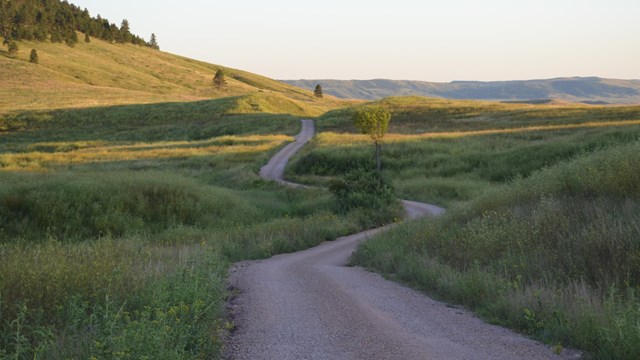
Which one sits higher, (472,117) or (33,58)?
(33,58)

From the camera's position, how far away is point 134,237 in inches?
595

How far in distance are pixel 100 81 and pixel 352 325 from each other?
133 meters

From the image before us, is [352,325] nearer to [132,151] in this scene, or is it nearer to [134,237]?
[134,237]

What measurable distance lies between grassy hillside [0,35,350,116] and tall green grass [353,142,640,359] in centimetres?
8611

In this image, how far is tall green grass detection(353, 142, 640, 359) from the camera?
7.06 metres

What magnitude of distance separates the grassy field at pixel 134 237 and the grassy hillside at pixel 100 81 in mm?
28252

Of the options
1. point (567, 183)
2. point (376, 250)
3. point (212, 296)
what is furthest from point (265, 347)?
point (567, 183)

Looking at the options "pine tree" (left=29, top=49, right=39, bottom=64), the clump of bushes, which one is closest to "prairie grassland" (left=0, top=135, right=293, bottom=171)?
the clump of bushes

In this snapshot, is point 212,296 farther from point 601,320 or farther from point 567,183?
point 567,183

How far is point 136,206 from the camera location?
2500 cm

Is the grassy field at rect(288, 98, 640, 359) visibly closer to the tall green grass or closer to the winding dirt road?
the tall green grass

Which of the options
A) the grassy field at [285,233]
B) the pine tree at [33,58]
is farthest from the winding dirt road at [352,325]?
the pine tree at [33,58]

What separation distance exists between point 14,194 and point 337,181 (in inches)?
595

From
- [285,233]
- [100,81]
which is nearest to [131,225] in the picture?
[285,233]
